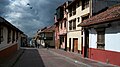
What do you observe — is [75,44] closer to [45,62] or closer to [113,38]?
[45,62]

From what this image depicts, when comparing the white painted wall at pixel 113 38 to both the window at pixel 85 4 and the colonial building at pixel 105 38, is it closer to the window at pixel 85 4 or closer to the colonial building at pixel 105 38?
the colonial building at pixel 105 38

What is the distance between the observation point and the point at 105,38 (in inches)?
815

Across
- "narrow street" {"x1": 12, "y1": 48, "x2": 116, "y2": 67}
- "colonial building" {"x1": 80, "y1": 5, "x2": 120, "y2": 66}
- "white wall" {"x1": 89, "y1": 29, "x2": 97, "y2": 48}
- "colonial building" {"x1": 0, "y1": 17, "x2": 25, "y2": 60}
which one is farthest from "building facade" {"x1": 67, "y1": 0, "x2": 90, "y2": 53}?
"colonial building" {"x1": 0, "y1": 17, "x2": 25, "y2": 60}

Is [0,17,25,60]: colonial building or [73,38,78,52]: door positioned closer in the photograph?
[0,17,25,60]: colonial building

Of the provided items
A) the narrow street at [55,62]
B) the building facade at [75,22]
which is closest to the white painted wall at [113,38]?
the narrow street at [55,62]

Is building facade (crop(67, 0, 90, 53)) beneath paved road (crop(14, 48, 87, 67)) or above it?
above

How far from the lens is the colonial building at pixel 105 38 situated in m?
18.7

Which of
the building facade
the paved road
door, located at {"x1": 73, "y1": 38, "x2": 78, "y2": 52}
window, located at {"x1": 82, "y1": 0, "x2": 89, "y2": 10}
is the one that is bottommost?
the paved road

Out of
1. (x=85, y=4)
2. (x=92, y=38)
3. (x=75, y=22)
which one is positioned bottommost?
(x=92, y=38)

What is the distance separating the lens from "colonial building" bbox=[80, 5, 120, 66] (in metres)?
18.7

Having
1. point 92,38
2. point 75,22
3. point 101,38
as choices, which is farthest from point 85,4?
point 101,38

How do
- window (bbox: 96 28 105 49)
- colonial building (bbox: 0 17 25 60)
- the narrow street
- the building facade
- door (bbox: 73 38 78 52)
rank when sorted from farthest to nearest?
door (bbox: 73 38 78 52) → the building facade → window (bbox: 96 28 105 49) → colonial building (bbox: 0 17 25 60) → the narrow street

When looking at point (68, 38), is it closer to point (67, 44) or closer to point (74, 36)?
point (67, 44)

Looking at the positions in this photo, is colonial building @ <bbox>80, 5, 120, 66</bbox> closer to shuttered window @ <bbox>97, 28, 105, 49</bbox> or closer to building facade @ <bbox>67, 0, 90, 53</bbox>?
Answer: shuttered window @ <bbox>97, 28, 105, 49</bbox>
